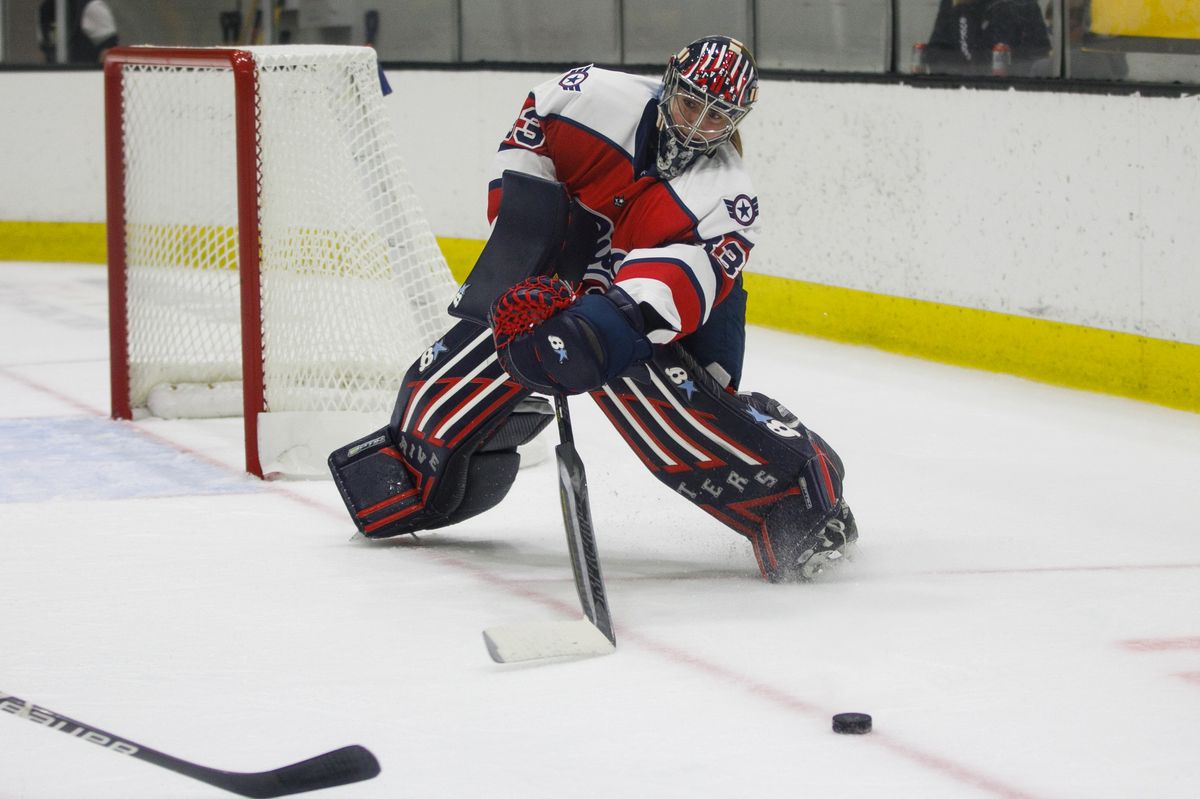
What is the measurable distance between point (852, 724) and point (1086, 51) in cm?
322

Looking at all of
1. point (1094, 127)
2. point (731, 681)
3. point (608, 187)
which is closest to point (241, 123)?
point (608, 187)

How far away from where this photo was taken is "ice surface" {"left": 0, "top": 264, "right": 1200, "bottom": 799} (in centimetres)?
206

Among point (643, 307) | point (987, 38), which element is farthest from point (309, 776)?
point (987, 38)

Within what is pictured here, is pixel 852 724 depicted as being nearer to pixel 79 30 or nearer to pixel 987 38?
pixel 987 38

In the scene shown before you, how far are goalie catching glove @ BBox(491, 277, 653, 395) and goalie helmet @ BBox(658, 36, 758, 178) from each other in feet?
0.90

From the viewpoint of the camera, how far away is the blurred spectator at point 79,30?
27.3 ft

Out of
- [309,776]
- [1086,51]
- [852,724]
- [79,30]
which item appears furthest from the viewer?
[79,30]

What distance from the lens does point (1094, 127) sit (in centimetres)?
476

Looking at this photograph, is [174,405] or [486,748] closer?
[486,748]

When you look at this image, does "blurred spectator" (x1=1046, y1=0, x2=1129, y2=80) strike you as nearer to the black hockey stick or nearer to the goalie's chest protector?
the goalie's chest protector

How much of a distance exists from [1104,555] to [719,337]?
0.81m

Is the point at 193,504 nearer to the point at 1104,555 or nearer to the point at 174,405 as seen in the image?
the point at 174,405

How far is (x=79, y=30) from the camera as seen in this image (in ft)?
27.4

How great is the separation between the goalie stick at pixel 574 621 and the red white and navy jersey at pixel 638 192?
0.24 m
